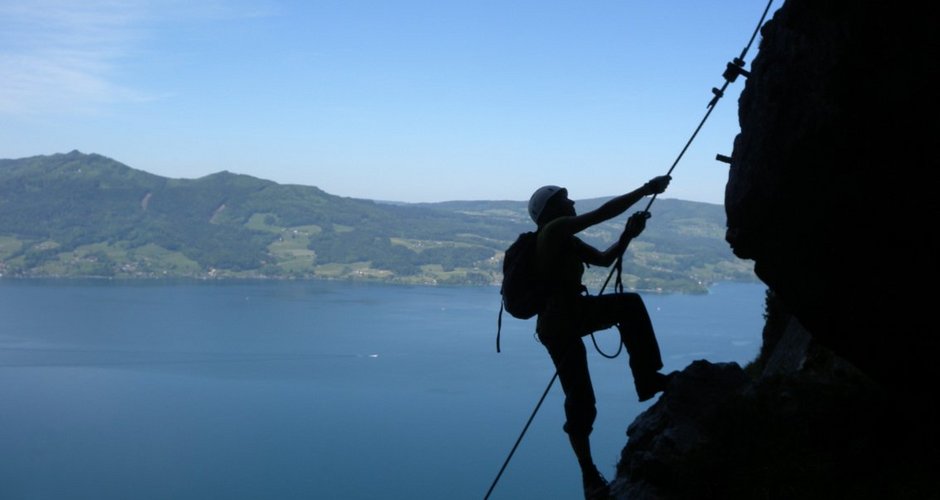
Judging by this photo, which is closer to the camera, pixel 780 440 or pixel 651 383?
pixel 780 440

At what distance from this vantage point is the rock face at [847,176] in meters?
3.96

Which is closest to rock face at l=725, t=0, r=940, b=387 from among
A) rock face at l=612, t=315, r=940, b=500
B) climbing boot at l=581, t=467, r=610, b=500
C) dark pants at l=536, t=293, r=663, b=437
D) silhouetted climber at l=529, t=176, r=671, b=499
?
rock face at l=612, t=315, r=940, b=500

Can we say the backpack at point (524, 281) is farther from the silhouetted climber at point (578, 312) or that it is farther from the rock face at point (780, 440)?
the rock face at point (780, 440)

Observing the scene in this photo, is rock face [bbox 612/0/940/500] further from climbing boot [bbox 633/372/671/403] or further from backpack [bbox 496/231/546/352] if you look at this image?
backpack [bbox 496/231/546/352]

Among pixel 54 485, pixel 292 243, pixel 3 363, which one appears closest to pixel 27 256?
pixel 292 243

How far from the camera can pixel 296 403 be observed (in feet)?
185

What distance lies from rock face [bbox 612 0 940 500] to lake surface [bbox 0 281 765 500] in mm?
27386

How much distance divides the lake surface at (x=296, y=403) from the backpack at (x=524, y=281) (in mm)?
27478

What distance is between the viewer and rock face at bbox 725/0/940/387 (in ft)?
13.0

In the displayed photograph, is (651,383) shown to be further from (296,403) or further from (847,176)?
(296,403)

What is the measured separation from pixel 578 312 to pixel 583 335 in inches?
6.1

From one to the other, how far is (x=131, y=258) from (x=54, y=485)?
448 ft

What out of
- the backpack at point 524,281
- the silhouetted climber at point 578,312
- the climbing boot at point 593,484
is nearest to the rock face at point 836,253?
the climbing boot at point 593,484

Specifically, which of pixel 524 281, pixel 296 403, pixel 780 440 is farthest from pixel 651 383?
pixel 296 403
